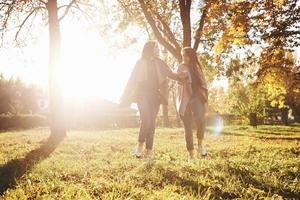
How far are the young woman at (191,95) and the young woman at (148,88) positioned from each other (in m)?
0.50

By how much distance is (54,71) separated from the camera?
16.0 meters

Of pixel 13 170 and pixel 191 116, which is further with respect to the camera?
pixel 191 116

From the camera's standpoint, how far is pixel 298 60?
51281mm

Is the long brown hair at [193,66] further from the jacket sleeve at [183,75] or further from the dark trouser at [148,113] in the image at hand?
the dark trouser at [148,113]

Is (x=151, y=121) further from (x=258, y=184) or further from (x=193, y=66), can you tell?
(x=258, y=184)

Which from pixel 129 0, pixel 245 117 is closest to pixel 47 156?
pixel 129 0

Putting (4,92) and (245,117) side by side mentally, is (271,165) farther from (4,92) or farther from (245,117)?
(4,92)

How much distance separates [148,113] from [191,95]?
110cm

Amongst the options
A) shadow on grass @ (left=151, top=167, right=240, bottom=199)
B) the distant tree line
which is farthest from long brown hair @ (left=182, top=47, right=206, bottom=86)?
the distant tree line

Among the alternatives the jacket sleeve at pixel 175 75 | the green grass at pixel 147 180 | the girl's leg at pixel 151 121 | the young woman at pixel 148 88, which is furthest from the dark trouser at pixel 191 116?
the green grass at pixel 147 180

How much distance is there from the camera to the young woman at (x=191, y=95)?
8.23 metres

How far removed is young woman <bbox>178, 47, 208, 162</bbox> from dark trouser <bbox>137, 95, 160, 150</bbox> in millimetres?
755

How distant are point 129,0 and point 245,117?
17.2 m

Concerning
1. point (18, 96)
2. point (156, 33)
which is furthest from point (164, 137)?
point (18, 96)
